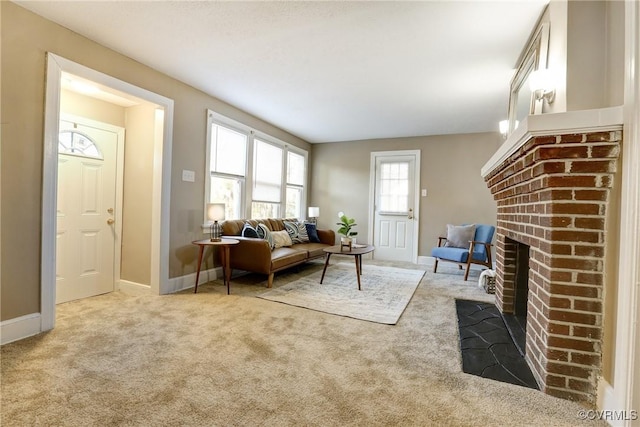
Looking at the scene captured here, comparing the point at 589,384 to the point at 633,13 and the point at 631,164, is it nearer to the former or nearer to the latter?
the point at 631,164

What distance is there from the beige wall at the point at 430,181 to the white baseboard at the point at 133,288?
12.3ft

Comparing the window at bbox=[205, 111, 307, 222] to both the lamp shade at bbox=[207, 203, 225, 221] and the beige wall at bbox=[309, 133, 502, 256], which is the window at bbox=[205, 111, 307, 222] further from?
the beige wall at bbox=[309, 133, 502, 256]

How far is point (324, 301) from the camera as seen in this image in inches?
121

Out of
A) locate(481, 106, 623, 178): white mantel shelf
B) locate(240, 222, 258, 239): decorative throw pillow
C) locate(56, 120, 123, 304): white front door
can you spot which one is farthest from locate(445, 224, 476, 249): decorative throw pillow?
locate(56, 120, 123, 304): white front door

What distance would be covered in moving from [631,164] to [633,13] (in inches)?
26.8

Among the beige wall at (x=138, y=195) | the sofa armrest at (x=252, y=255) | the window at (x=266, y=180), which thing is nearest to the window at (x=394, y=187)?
the window at (x=266, y=180)

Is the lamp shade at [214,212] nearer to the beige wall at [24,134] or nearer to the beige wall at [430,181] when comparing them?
the beige wall at [24,134]

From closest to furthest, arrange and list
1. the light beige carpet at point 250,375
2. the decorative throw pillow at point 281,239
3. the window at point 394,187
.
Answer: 1. the light beige carpet at point 250,375
2. the decorative throw pillow at point 281,239
3. the window at point 394,187

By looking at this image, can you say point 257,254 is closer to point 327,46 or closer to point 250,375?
point 250,375

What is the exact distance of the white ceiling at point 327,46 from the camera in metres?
2.08

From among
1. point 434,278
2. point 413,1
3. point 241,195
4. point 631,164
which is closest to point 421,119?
point 434,278

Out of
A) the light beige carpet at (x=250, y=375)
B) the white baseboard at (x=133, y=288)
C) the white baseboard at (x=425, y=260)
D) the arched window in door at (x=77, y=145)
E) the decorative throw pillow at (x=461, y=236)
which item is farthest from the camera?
the white baseboard at (x=425, y=260)

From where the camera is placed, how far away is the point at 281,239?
445cm

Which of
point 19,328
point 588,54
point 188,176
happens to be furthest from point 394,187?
point 19,328
